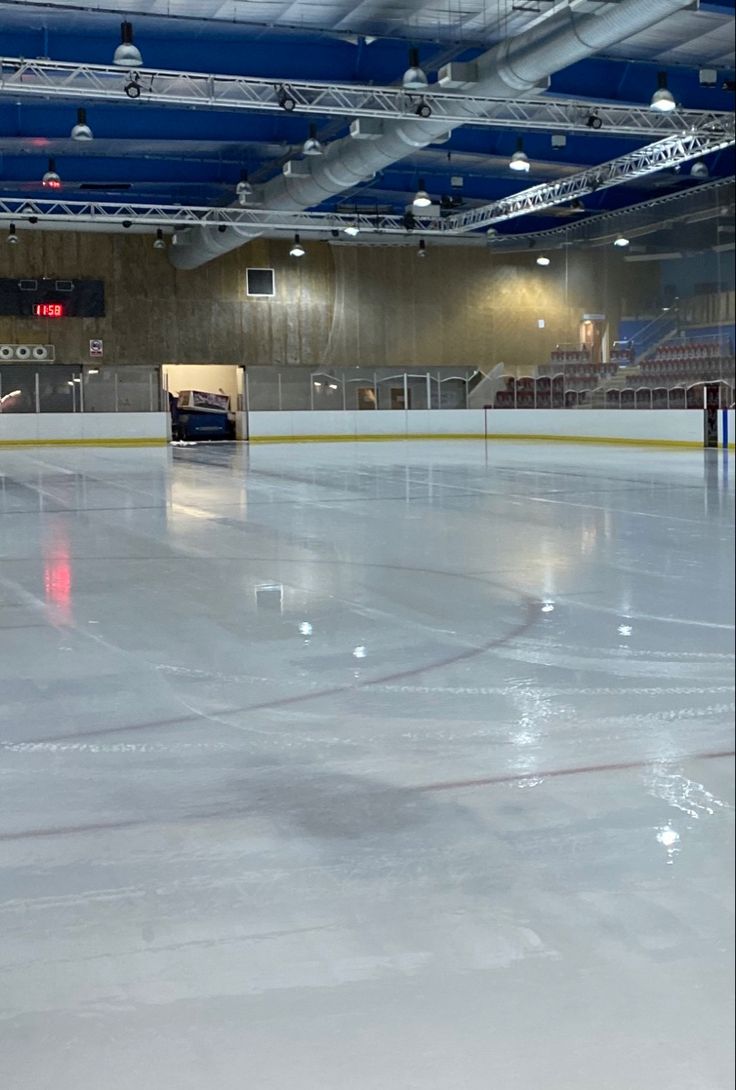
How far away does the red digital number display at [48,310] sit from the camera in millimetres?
34844

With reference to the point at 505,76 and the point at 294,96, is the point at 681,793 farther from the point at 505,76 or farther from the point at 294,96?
the point at 294,96

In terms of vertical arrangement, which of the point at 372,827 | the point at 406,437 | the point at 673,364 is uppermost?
the point at 673,364

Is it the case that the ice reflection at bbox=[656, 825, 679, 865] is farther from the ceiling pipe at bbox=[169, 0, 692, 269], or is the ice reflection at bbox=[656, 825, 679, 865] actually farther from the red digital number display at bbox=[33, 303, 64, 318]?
the red digital number display at bbox=[33, 303, 64, 318]

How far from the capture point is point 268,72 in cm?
1908

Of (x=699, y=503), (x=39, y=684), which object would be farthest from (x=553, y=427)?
(x=39, y=684)

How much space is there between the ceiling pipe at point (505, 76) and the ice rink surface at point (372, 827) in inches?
317

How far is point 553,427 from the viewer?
114 ft

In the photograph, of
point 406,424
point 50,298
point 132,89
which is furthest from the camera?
point 406,424

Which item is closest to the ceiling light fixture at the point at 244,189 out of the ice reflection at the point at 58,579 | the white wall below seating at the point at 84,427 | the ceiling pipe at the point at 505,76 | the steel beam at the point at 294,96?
the ceiling pipe at the point at 505,76

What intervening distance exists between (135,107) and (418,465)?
7.98 metres

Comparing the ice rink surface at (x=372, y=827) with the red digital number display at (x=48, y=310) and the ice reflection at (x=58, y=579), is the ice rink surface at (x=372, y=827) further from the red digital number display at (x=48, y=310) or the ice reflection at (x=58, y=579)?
the red digital number display at (x=48, y=310)

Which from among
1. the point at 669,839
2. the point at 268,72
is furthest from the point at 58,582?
the point at 268,72

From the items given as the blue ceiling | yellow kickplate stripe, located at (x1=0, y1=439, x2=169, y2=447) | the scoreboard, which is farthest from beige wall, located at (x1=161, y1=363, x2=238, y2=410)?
the blue ceiling

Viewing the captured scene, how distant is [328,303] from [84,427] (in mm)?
8021
